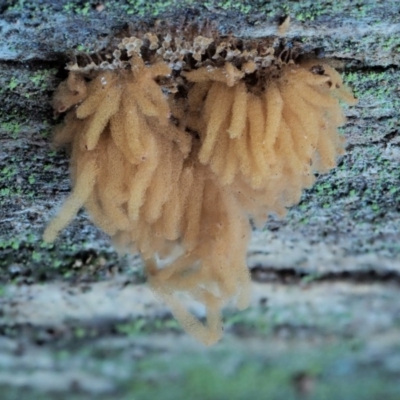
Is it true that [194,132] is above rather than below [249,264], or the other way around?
above

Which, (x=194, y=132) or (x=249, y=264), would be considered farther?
(x=249, y=264)

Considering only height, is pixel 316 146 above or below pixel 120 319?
above

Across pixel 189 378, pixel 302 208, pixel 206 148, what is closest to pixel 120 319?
pixel 189 378

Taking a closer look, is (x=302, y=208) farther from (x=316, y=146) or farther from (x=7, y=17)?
(x=7, y=17)
